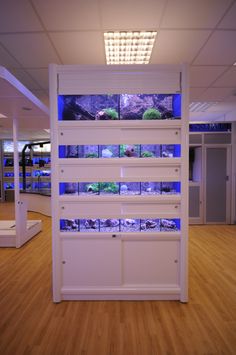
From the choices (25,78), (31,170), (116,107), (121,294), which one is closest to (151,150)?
(116,107)

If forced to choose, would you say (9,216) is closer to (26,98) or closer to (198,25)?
(26,98)

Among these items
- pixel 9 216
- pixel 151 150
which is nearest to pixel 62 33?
pixel 151 150

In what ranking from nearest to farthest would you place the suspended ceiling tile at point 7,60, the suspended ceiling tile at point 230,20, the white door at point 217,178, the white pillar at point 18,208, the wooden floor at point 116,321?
the wooden floor at point 116,321
the suspended ceiling tile at point 230,20
the suspended ceiling tile at point 7,60
the white pillar at point 18,208
the white door at point 217,178

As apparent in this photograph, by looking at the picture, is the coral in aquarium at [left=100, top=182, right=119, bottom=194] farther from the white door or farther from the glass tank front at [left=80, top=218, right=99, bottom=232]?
the white door

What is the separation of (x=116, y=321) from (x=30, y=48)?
353cm

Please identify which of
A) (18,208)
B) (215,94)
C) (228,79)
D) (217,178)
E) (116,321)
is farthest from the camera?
(217,178)

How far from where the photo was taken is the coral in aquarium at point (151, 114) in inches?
97.3

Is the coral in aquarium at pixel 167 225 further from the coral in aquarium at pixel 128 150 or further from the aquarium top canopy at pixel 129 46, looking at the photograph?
the aquarium top canopy at pixel 129 46

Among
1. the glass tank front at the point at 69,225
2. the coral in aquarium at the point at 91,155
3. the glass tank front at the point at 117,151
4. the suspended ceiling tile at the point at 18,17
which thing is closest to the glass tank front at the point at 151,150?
the glass tank front at the point at 117,151

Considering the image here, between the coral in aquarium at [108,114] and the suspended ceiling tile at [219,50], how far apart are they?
1.64 m

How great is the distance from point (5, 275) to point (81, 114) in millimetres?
2575

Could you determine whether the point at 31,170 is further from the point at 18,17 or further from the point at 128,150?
the point at 128,150

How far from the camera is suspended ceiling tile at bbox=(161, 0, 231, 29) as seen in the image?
2197 mm

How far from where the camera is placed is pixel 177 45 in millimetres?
2930
